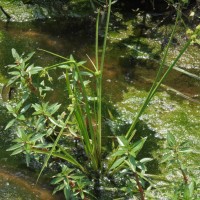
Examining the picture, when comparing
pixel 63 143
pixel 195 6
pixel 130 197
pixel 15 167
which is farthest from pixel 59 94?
pixel 195 6

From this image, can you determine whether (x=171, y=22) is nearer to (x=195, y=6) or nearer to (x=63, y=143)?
(x=195, y=6)

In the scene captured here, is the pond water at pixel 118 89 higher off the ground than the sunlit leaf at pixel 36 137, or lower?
lower

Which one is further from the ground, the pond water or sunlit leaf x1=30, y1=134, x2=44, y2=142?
sunlit leaf x1=30, y1=134, x2=44, y2=142

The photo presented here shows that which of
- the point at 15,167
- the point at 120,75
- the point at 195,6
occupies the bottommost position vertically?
the point at 15,167

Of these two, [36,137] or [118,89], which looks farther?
[118,89]

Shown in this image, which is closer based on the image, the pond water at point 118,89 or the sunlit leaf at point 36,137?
the sunlit leaf at point 36,137

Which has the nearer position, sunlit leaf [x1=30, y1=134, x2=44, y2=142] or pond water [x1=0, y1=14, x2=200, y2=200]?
sunlit leaf [x1=30, y1=134, x2=44, y2=142]

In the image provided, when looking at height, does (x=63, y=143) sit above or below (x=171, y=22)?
below

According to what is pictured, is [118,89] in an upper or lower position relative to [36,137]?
lower
